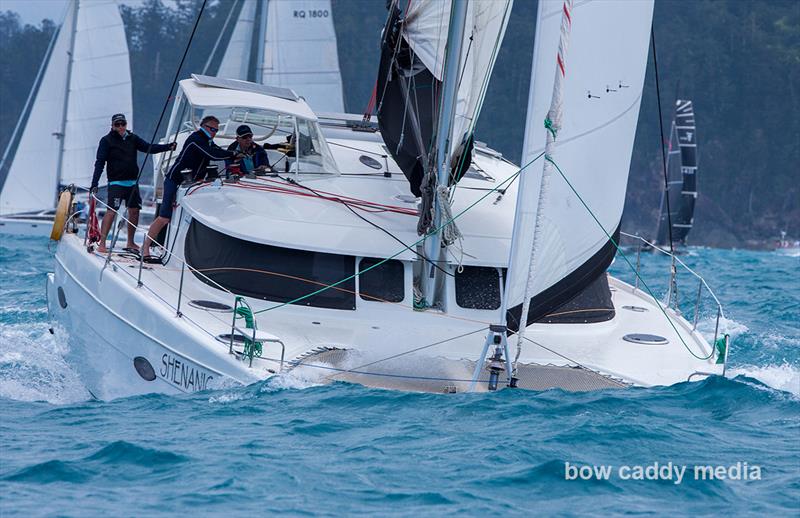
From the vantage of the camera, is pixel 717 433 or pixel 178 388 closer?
pixel 717 433

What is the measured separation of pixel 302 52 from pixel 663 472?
1894 centimetres

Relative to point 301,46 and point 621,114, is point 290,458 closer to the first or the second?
point 621,114

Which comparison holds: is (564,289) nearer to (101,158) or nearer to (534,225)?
(534,225)

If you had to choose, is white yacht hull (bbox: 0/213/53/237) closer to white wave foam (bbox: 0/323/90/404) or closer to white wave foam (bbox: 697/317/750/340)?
white wave foam (bbox: 0/323/90/404)

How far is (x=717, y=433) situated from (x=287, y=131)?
21.7ft

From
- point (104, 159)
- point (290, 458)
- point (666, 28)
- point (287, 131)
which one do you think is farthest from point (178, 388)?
point (666, 28)

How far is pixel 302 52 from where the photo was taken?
23.5m

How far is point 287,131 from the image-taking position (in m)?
11.9

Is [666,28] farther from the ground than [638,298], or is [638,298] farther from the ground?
[666,28]

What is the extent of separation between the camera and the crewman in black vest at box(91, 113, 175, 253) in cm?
967

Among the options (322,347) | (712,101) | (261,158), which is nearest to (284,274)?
(322,347)

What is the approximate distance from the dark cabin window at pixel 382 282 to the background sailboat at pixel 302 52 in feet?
46.9

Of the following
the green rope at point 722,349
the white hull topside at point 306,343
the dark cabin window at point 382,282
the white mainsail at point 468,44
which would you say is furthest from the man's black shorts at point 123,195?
the green rope at point 722,349

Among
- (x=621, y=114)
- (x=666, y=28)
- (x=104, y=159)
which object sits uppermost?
(x=666, y=28)
